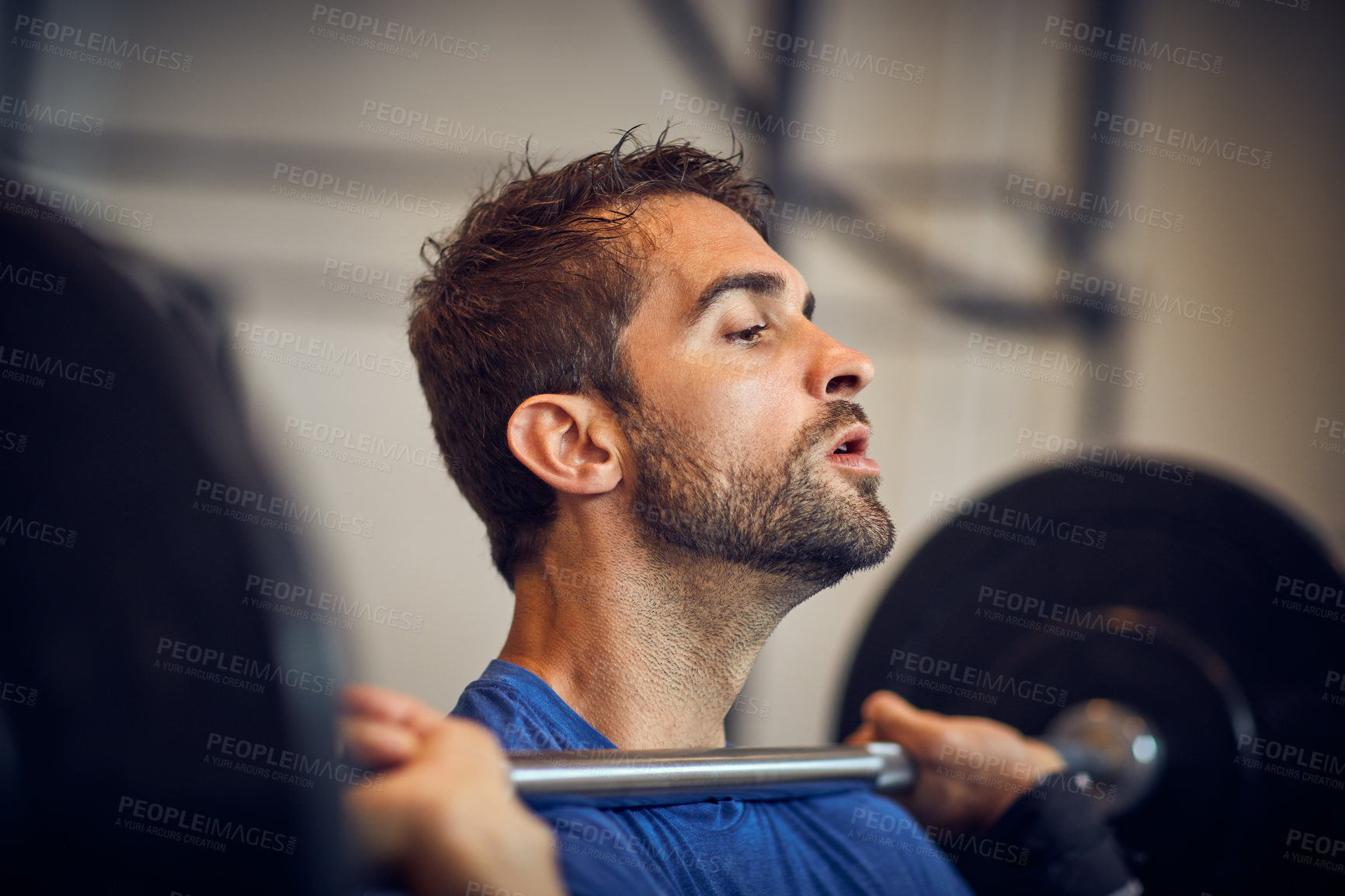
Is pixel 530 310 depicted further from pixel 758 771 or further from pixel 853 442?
pixel 758 771

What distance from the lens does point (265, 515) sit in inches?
14.3

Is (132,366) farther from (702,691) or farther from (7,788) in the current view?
(702,691)

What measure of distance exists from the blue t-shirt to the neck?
0.06 metres

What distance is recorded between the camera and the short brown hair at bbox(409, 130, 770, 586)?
1448 mm

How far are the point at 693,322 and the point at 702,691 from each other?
0.57 m

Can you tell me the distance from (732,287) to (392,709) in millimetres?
845

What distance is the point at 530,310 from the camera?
1493mm

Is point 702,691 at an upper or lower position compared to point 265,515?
lower

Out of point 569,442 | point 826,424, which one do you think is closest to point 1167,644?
point 826,424

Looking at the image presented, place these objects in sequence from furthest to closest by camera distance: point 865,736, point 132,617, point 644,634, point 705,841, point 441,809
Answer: point 865,736, point 644,634, point 705,841, point 441,809, point 132,617

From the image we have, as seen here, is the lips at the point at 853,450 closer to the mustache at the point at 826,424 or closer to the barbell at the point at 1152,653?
the mustache at the point at 826,424

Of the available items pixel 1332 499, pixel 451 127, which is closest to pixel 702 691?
pixel 451 127

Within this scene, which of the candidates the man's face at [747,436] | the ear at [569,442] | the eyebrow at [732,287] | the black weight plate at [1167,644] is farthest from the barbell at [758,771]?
the eyebrow at [732,287]

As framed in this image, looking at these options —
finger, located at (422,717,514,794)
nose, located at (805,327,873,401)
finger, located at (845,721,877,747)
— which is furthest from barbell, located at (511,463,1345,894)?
finger, located at (422,717,514,794)
